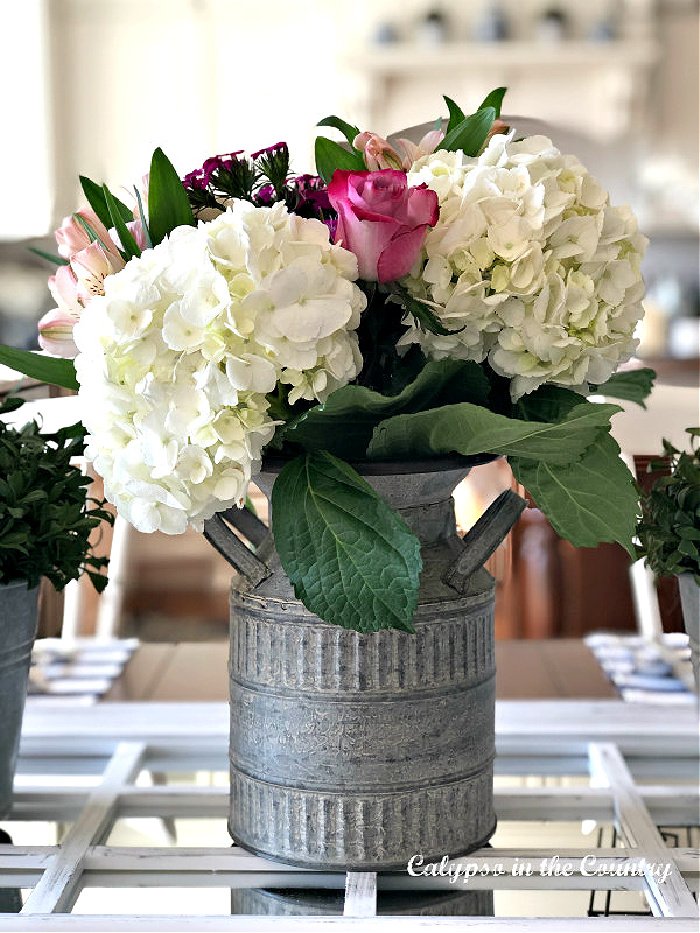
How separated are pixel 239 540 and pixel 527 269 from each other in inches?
8.6

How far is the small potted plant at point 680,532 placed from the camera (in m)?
0.71

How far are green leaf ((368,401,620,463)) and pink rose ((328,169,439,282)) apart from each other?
2.8 inches

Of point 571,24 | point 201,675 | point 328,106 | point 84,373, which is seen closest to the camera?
point 84,373

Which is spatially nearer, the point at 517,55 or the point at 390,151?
the point at 390,151

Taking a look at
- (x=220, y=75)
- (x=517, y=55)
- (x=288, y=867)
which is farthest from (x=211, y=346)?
(x=517, y=55)

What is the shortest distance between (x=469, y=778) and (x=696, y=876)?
0.45 ft

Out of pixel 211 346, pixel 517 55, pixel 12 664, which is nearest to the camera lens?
pixel 211 346

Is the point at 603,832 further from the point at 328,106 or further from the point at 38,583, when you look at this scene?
the point at 328,106

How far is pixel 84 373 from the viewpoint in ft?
1.72

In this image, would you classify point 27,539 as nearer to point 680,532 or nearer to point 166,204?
point 166,204

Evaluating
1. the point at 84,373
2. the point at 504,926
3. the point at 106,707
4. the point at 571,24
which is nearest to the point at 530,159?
the point at 84,373

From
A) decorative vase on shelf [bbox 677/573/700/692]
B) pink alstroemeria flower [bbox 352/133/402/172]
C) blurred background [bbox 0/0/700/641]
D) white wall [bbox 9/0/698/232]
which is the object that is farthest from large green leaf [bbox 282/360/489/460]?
white wall [bbox 9/0/698/232]

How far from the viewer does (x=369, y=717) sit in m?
0.60

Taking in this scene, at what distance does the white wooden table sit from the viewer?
57 cm
